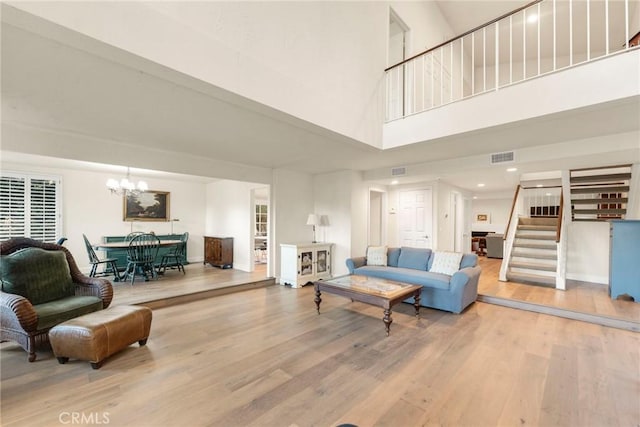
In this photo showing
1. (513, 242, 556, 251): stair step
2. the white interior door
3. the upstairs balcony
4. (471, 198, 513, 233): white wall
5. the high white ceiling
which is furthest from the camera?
(471, 198, 513, 233): white wall

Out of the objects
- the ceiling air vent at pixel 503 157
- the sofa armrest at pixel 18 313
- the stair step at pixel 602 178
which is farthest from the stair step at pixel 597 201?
the sofa armrest at pixel 18 313

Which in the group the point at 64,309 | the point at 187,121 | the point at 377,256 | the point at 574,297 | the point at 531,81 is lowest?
the point at 574,297

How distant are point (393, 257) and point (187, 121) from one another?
13.2 feet

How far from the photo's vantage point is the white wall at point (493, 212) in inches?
402

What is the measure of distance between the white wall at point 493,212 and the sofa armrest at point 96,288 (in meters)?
10.8

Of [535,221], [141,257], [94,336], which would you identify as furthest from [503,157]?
[141,257]

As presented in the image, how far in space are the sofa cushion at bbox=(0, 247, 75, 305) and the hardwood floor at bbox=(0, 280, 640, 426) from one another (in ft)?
1.85

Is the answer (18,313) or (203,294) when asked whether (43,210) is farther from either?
(18,313)

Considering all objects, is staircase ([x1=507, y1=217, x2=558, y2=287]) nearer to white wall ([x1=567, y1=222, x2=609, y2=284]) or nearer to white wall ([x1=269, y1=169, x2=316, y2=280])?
white wall ([x1=567, y1=222, x2=609, y2=284])

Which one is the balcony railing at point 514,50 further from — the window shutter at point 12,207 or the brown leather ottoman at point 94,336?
the window shutter at point 12,207

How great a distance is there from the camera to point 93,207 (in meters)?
6.40

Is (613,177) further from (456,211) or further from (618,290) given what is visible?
(456,211)

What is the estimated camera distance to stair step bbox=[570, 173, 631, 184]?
4.47m

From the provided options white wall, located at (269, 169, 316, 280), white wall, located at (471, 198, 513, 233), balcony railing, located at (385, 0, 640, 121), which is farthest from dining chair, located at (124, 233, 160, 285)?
white wall, located at (471, 198, 513, 233)
